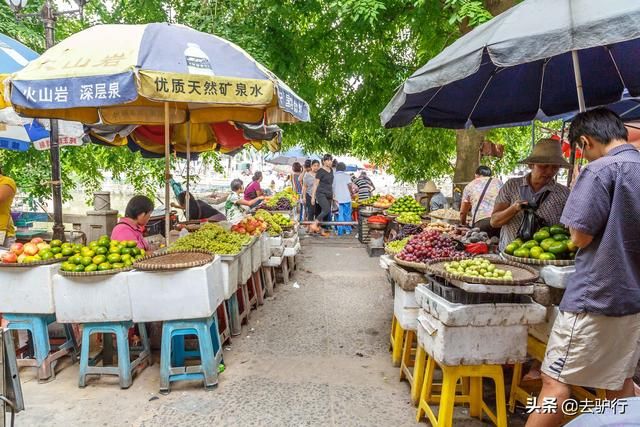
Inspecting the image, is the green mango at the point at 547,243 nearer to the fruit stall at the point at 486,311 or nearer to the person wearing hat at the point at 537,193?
the fruit stall at the point at 486,311

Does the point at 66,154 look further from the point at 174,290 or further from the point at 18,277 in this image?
the point at 174,290

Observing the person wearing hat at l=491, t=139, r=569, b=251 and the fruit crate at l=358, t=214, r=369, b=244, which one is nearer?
the person wearing hat at l=491, t=139, r=569, b=251

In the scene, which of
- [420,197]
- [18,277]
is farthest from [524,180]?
[420,197]

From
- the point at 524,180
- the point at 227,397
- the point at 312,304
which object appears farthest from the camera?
the point at 312,304

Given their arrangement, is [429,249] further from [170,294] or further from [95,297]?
[95,297]

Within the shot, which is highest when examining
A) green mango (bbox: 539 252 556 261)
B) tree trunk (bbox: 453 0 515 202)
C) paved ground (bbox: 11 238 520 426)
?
tree trunk (bbox: 453 0 515 202)

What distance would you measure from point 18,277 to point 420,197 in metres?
8.91

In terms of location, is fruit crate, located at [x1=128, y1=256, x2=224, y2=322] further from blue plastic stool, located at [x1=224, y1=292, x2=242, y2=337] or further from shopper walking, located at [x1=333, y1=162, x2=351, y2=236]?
shopper walking, located at [x1=333, y1=162, x2=351, y2=236]

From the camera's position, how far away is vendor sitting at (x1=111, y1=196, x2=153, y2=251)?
192 inches

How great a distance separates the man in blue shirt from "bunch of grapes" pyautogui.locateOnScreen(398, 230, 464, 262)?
1247mm

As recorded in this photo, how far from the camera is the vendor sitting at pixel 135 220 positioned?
4.87 metres

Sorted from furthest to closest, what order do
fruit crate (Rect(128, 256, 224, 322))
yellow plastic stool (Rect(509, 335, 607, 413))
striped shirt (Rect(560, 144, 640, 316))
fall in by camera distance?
fruit crate (Rect(128, 256, 224, 322)), yellow plastic stool (Rect(509, 335, 607, 413)), striped shirt (Rect(560, 144, 640, 316))

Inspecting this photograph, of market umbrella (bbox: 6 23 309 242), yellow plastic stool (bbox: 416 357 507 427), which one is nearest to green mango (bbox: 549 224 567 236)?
yellow plastic stool (bbox: 416 357 507 427)

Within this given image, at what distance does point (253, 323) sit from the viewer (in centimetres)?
580
